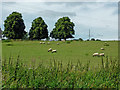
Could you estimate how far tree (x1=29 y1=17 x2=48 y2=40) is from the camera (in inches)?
2002

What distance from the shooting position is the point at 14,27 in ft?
158

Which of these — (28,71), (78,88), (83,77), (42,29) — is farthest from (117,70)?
(42,29)

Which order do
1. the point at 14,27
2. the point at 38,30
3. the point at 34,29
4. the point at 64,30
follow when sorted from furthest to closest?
the point at 34,29
the point at 38,30
the point at 64,30
the point at 14,27

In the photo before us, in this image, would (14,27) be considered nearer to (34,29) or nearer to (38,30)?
(34,29)

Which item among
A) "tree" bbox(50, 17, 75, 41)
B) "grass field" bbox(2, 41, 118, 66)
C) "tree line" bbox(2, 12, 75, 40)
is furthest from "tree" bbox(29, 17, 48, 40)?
"grass field" bbox(2, 41, 118, 66)

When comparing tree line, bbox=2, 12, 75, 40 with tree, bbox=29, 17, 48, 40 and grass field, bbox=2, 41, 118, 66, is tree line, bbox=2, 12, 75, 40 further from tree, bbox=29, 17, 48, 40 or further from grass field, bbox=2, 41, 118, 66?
grass field, bbox=2, 41, 118, 66

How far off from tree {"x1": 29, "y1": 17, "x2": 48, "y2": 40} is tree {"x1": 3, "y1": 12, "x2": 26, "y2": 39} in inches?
158

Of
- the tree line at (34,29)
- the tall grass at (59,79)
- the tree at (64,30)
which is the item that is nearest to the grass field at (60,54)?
the tall grass at (59,79)

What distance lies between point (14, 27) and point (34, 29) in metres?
7.31

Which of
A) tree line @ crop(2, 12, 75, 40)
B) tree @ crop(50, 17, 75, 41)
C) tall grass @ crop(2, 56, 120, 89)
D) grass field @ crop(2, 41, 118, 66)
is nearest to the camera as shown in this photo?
tall grass @ crop(2, 56, 120, 89)

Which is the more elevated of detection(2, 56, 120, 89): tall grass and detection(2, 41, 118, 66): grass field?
detection(2, 41, 118, 66): grass field

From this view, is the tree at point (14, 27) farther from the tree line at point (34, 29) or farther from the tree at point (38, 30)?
the tree at point (38, 30)

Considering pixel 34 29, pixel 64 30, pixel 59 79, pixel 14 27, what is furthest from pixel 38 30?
pixel 59 79

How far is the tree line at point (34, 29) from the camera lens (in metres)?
48.0
